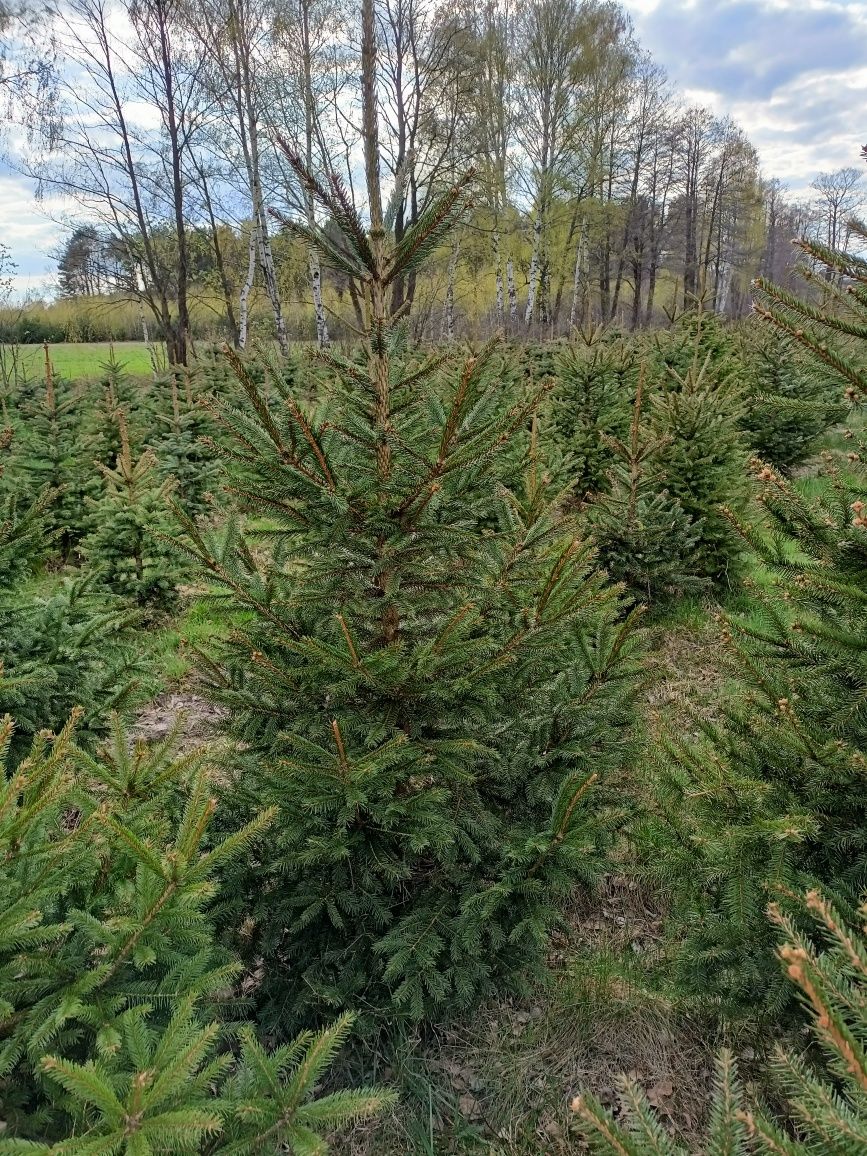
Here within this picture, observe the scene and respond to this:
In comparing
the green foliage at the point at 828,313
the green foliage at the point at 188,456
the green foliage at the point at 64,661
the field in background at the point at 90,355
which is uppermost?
the field in background at the point at 90,355

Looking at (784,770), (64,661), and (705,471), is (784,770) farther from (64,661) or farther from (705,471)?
(705,471)

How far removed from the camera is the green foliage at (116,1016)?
3.88 feet

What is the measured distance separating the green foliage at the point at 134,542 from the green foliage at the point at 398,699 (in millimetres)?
3299

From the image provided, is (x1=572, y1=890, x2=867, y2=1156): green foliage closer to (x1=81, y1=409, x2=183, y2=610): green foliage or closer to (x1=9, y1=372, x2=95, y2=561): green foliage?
(x1=81, y1=409, x2=183, y2=610): green foliage

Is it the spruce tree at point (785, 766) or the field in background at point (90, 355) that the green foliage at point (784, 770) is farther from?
the field in background at point (90, 355)

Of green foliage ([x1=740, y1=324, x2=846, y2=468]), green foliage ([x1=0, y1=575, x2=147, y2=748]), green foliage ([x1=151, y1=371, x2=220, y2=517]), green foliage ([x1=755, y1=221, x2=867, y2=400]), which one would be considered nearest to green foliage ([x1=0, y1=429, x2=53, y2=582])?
green foliage ([x1=0, y1=575, x2=147, y2=748])

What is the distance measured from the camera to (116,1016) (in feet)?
4.70

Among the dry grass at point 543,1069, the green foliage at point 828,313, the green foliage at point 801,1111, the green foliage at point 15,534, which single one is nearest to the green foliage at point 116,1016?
the green foliage at point 801,1111

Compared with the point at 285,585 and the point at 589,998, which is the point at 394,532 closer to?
the point at 285,585

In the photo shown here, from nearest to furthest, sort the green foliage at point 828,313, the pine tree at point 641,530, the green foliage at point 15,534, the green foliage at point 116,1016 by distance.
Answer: the green foliage at point 116,1016 → the green foliage at point 828,313 → the green foliage at point 15,534 → the pine tree at point 641,530

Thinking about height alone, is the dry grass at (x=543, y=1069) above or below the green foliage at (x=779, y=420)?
below

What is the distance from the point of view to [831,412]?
1.75 m

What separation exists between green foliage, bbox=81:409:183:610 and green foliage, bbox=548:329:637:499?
13.2ft

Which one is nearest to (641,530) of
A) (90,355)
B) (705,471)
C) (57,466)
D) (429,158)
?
(705,471)
